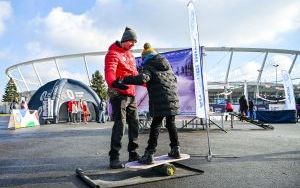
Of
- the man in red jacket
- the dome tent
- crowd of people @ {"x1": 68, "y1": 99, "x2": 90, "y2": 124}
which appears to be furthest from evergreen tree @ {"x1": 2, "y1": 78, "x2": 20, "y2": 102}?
the man in red jacket

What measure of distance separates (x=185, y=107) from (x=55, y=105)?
45.5 feet

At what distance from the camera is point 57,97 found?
2391 centimetres

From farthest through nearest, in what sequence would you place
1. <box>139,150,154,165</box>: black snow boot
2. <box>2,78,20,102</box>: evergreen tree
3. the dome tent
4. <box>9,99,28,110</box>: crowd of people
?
<box>2,78,20,102</box>: evergreen tree < <box>9,99,28,110</box>: crowd of people < the dome tent < <box>139,150,154,165</box>: black snow boot

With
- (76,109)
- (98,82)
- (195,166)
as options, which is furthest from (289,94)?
(98,82)

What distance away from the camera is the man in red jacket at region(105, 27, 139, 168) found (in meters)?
5.06

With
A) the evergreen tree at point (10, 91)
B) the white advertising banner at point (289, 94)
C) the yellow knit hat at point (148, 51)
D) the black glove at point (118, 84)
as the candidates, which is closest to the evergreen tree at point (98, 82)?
the evergreen tree at point (10, 91)

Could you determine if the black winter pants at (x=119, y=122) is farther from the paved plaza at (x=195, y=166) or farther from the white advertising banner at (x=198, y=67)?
the white advertising banner at (x=198, y=67)

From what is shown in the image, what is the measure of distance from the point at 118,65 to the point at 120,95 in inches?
18.2

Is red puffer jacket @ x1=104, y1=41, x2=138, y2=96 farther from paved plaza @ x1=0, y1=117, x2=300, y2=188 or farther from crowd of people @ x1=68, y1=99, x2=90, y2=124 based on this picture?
crowd of people @ x1=68, y1=99, x2=90, y2=124

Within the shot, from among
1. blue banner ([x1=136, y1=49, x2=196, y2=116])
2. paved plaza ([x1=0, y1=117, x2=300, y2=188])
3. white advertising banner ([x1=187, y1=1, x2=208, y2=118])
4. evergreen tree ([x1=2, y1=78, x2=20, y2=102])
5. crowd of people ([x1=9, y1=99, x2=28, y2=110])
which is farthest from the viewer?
evergreen tree ([x1=2, y1=78, x2=20, y2=102])

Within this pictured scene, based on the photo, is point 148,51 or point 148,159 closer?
point 148,159

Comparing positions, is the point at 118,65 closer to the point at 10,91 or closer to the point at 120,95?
the point at 120,95

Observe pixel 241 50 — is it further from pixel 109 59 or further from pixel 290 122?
pixel 109 59

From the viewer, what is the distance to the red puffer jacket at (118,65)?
5.00 m
